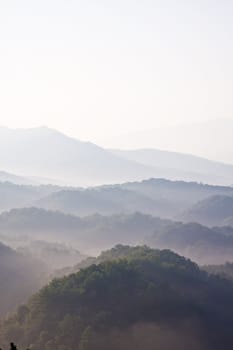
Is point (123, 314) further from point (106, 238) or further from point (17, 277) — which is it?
point (106, 238)

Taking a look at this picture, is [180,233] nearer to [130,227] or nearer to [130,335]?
[130,227]

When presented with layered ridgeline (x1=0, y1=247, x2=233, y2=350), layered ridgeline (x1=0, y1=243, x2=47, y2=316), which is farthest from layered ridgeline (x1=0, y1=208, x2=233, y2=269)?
layered ridgeline (x1=0, y1=247, x2=233, y2=350)

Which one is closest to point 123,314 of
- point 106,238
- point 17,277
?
point 17,277

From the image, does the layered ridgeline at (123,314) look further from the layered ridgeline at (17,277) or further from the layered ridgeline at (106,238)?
the layered ridgeline at (106,238)

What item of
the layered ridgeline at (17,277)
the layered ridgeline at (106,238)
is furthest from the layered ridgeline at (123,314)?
the layered ridgeline at (106,238)

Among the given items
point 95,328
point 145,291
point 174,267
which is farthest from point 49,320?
point 174,267
